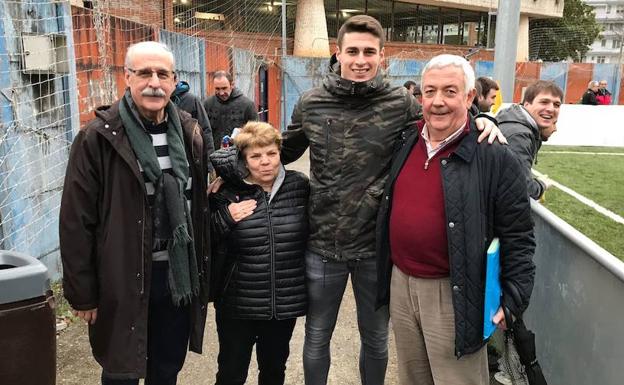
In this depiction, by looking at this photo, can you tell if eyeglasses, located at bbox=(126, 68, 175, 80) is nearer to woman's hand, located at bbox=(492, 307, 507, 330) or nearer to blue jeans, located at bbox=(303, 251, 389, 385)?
blue jeans, located at bbox=(303, 251, 389, 385)

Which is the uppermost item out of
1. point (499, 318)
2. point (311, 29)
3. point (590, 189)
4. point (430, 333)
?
point (311, 29)

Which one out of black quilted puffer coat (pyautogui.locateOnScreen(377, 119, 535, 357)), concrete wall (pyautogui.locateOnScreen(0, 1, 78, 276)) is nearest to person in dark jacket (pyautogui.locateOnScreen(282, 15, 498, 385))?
black quilted puffer coat (pyautogui.locateOnScreen(377, 119, 535, 357))

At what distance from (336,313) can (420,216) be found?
0.91 meters

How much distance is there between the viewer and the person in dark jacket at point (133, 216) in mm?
2357

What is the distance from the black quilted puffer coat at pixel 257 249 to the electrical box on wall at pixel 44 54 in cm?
249

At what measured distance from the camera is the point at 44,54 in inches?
175

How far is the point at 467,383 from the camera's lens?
2.41m

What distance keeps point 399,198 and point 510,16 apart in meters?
6.70

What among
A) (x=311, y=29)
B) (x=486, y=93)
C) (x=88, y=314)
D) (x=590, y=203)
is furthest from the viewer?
(x=311, y=29)

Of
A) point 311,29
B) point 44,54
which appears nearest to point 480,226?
point 44,54

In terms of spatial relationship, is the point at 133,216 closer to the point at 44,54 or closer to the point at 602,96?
the point at 44,54

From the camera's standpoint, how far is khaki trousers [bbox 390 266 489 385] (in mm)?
2379

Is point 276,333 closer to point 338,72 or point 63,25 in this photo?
point 338,72

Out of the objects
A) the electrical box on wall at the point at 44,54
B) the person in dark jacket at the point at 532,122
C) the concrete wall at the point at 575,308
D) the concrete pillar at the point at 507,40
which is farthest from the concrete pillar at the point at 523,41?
the concrete wall at the point at 575,308
